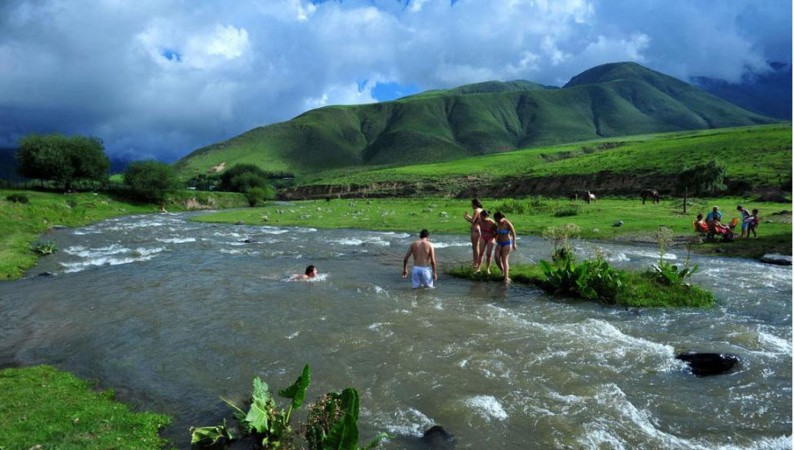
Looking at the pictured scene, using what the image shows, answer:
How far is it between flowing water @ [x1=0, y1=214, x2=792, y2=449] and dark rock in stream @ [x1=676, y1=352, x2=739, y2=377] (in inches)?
7.7

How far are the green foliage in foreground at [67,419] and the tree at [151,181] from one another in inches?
3310

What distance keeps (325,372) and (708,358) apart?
Result: 886 cm

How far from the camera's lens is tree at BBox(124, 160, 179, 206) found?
84.1 m

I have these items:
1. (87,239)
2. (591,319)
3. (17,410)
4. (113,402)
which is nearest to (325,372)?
(113,402)

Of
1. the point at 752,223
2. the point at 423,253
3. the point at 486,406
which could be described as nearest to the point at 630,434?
the point at 486,406

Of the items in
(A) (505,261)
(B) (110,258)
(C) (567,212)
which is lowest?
(B) (110,258)

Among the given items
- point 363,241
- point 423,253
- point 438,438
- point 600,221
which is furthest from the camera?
point 600,221

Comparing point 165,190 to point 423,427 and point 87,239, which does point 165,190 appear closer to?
point 87,239

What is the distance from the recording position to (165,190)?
86.8 metres

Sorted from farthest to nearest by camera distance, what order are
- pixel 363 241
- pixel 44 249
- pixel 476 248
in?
pixel 363 241
pixel 44 249
pixel 476 248

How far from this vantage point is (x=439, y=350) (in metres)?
11.6

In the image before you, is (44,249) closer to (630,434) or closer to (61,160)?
(630,434)

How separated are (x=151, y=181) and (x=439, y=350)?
87.5 meters

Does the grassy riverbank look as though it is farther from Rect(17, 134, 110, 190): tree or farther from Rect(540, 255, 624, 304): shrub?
Rect(17, 134, 110, 190): tree
